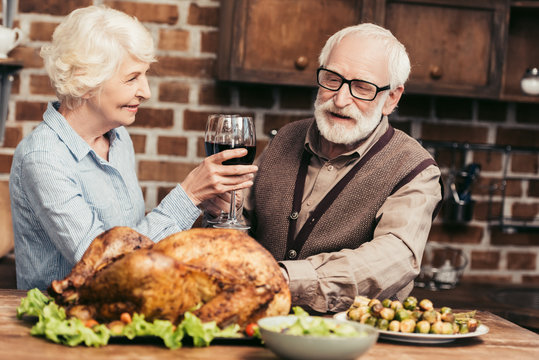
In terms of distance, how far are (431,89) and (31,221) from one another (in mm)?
1536

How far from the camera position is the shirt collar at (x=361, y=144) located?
1904mm

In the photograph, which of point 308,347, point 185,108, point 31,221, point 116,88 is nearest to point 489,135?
point 185,108

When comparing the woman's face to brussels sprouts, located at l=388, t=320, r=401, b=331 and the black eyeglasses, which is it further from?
brussels sprouts, located at l=388, t=320, r=401, b=331

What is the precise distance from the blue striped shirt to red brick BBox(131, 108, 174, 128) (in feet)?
2.78

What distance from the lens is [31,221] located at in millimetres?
1663

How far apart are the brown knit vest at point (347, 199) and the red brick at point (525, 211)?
118cm

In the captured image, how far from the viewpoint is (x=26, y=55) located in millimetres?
2609

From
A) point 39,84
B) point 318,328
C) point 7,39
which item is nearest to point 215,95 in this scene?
point 39,84

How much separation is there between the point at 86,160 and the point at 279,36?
1041 mm

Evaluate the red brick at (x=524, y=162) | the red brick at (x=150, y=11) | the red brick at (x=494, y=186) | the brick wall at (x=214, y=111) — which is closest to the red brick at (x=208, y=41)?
the brick wall at (x=214, y=111)

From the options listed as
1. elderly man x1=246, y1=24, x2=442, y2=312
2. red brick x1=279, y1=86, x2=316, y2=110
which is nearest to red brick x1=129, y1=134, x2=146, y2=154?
red brick x1=279, y1=86, x2=316, y2=110

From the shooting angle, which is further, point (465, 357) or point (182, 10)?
point (182, 10)

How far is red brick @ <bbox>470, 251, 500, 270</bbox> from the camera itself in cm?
292

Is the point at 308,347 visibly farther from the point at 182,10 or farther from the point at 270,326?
the point at 182,10
